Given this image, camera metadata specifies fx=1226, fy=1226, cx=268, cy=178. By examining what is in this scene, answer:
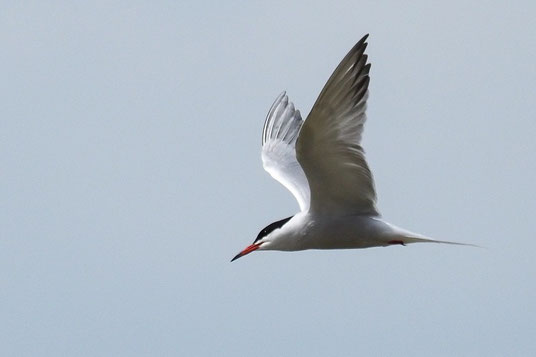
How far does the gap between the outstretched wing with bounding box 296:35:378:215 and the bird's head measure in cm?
46

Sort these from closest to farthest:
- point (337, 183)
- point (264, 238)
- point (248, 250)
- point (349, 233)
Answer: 1. point (337, 183)
2. point (349, 233)
3. point (264, 238)
4. point (248, 250)

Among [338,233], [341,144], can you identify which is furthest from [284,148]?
[341,144]

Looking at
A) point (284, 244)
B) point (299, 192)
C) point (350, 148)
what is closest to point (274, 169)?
point (299, 192)

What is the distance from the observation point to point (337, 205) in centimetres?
1110

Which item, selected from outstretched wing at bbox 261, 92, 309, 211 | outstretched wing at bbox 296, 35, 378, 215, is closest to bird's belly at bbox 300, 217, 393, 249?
outstretched wing at bbox 296, 35, 378, 215

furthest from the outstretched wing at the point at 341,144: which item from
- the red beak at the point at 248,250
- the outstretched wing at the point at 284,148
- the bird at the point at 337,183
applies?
the outstretched wing at the point at 284,148

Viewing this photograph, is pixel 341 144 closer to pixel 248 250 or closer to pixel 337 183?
pixel 337 183

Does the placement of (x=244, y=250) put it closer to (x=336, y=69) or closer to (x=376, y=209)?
(x=376, y=209)

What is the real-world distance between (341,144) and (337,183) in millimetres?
510

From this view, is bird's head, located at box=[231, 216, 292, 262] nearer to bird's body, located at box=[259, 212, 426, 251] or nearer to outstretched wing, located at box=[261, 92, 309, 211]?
bird's body, located at box=[259, 212, 426, 251]

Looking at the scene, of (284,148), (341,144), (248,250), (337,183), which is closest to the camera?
(341,144)

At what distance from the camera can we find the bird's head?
1152 centimetres

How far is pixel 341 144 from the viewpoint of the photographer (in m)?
10.5

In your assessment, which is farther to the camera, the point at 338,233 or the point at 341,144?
the point at 338,233
